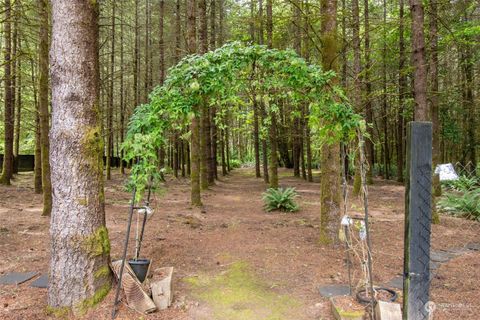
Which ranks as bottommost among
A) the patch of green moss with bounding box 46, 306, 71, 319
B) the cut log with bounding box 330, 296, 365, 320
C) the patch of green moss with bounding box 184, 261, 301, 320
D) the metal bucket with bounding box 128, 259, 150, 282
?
the patch of green moss with bounding box 184, 261, 301, 320

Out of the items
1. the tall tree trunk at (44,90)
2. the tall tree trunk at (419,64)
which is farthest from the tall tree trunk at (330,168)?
the tall tree trunk at (44,90)

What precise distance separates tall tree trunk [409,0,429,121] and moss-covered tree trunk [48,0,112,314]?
21.2 ft

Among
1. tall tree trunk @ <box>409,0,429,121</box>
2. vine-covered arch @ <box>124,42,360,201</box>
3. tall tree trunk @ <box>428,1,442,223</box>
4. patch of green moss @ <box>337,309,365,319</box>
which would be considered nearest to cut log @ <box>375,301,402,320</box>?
patch of green moss @ <box>337,309,365,319</box>

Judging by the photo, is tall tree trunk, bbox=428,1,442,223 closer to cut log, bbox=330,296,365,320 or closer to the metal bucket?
cut log, bbox=330,296,365,320

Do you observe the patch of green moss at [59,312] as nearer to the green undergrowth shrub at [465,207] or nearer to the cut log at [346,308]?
the cut log at [346,308]

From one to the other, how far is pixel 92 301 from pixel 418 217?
3440 mm

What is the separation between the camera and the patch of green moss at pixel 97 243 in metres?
3.80

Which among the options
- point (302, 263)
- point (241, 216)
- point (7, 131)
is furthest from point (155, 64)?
point (302, 263)

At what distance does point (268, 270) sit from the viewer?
5.06 metres

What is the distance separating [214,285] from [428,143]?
10.3 feet

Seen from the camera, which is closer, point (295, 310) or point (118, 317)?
point (118, 317)

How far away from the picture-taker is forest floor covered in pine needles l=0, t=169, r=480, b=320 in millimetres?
3848

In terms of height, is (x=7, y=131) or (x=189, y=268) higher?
(x=7, y=131)

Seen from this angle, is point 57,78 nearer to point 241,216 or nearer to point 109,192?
point 241,216
